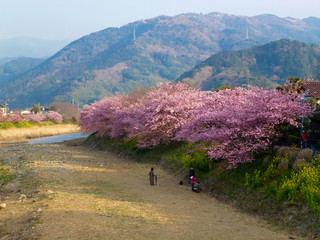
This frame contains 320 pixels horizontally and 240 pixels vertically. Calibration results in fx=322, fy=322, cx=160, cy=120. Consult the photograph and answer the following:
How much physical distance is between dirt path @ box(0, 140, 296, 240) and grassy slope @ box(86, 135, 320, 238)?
0.85 meters

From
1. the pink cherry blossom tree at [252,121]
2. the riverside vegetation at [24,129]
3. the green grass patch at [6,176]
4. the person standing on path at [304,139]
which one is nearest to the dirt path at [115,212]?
the green grass patch at [6,176]

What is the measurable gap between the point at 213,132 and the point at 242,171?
131 inches

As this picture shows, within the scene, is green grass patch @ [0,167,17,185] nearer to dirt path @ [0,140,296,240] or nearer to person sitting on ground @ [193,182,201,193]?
dirt path @ [0,140,296,240]

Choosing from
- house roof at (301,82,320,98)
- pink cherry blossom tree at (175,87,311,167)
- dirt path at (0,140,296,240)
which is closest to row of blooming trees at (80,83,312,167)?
pink cherry blossom tree at (175,87,311,167)

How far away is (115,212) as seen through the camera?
647 inches

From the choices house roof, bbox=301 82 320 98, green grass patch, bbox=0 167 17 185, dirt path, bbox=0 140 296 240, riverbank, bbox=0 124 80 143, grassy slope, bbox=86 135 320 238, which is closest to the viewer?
dirt path, bbox=0 140 296 240

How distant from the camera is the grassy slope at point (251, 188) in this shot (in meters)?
14.7

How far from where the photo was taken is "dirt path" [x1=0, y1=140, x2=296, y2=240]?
13.6 metres

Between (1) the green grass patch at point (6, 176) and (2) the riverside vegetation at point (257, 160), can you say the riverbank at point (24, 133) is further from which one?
(2) the riverside vegetation at point (257, 160)

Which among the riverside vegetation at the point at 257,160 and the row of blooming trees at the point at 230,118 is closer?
the riverside vegetation at the point at 257,160

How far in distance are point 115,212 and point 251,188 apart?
8421 millimetres

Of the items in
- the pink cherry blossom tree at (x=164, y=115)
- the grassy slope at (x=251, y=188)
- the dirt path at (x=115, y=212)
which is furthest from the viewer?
the pink cherry blossom tree at (x=164, y=115)

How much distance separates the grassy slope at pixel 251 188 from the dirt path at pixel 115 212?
2.77 feet

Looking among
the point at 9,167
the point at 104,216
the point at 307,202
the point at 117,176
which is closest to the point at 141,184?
the point at 117,176
